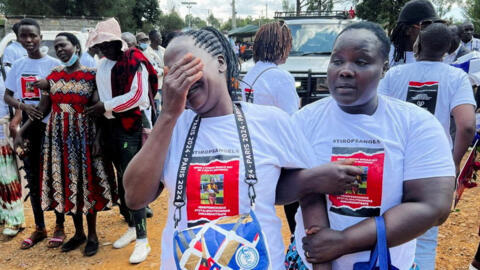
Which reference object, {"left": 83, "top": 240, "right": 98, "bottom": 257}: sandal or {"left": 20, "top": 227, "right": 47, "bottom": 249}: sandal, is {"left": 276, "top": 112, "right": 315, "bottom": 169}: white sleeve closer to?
{"left": 83, "top": 240, "right": 98, "bottom": 257}: sandal

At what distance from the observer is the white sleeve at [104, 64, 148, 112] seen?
3.46 meters

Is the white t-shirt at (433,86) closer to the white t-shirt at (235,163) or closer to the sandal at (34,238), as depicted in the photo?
the white t-shirt at (235,163)

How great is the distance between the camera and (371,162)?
1450 mm

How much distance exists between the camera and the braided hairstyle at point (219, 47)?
4.91 feet

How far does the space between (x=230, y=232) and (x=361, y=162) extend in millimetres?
551

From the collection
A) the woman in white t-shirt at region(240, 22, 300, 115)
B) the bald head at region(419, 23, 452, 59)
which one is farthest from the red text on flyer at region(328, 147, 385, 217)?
the woman in white t-shirt at region(240, 22, 300, 115)

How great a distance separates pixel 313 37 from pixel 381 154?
666cm

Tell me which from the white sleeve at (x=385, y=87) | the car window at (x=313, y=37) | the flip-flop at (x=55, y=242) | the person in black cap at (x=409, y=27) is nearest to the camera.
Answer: the white sleeve at (x=385, y=87)

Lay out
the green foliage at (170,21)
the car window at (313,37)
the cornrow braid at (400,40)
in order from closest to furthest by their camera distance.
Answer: the cornrow braid at (400,40) → the car window at (313,37) → the green foliage at (170,21)

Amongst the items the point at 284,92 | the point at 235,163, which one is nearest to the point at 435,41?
the point at 284,92

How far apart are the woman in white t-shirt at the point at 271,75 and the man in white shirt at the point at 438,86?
3.01 feet

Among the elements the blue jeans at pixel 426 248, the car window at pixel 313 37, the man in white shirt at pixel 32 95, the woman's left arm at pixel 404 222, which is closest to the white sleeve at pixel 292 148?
the woman's left arm at pixel 404 222

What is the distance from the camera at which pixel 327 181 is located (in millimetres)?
1407

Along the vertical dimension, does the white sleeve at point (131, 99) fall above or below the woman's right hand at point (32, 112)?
above
